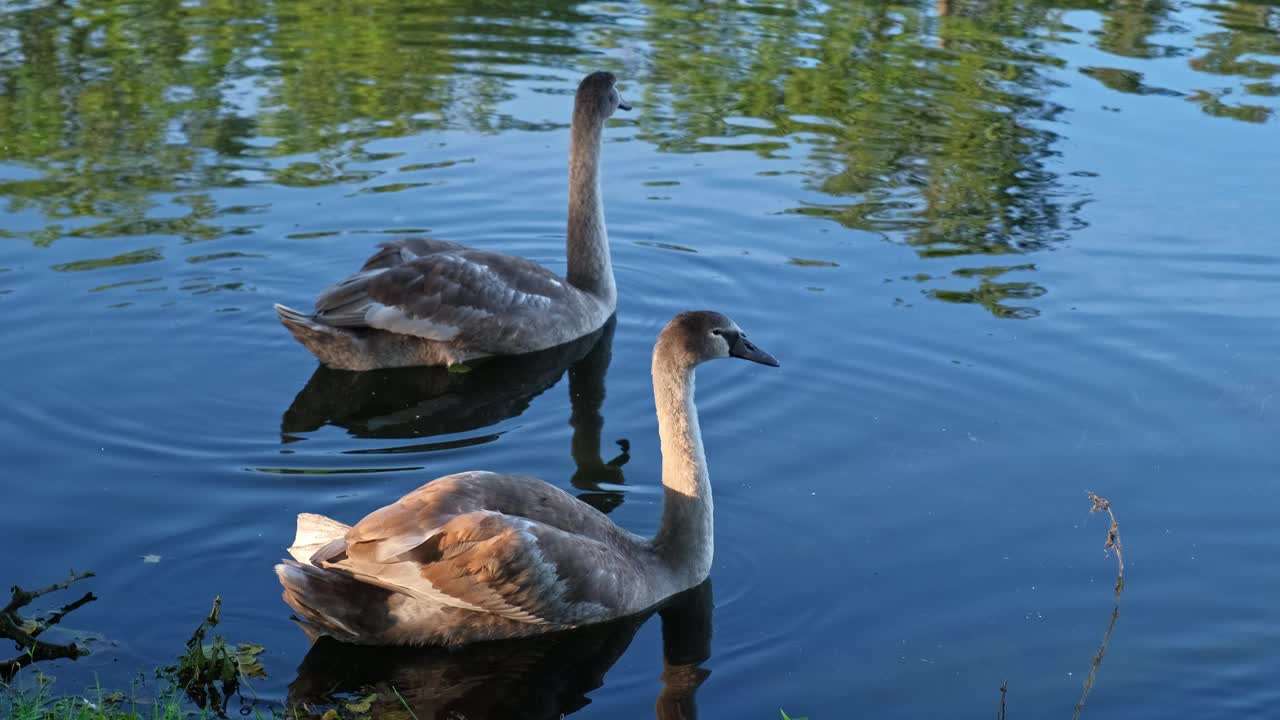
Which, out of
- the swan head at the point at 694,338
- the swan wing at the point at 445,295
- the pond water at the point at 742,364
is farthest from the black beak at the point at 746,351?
the swan wing at the point at 445,295

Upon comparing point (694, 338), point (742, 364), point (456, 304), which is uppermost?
point (694, 338)

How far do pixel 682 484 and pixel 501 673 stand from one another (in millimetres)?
1393

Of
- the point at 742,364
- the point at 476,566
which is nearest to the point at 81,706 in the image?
the point at 476,566

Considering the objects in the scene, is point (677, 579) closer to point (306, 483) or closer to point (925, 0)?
point (306, 483)

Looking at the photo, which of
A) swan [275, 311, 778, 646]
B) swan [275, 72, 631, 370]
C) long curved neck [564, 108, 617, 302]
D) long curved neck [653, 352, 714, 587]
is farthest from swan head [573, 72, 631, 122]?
swan [275, 311, 778, 646]

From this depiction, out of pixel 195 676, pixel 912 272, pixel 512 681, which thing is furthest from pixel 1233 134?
pixel 195 676

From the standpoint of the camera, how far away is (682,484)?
7.52 meters

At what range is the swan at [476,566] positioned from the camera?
669 centimetres

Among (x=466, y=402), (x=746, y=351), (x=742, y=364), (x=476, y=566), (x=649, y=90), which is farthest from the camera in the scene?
(x=649, y=90)

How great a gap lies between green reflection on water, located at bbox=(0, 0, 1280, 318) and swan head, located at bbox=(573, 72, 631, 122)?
7.21ft

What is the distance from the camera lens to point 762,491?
8547 mm

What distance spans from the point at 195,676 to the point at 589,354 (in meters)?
5.18

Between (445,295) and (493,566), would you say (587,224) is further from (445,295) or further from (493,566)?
(493,566)

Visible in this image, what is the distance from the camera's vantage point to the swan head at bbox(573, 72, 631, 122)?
11961 mm
